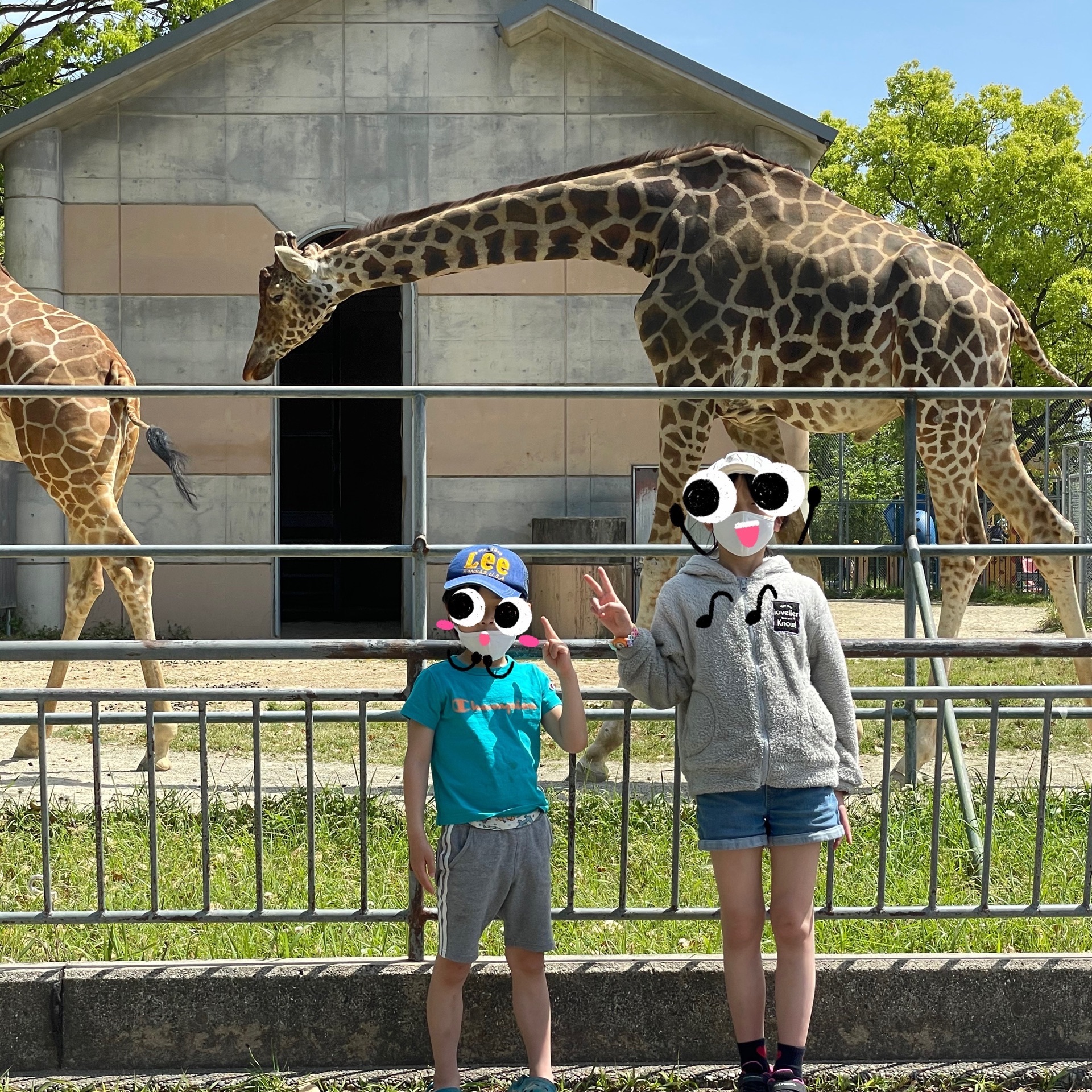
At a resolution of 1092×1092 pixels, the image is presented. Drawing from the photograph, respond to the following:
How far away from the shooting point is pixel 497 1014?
3768 millimetres

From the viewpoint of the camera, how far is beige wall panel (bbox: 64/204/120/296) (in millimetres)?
12789

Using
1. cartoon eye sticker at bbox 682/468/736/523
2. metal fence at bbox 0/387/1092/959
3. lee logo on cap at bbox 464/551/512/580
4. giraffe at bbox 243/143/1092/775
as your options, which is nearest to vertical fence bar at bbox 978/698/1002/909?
metal fence at bbox 0/387/1092/959

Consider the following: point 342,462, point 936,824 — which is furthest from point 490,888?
point 342,462

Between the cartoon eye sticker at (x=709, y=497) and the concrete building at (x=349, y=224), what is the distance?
30.9 feet

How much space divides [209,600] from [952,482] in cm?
820

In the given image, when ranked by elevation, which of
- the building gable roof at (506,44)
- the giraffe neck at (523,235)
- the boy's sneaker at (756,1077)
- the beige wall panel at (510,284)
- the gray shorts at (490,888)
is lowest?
the boy's sneaker at (756,1077)

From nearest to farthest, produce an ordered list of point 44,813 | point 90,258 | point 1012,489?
point 44,813 < point 1012,489 < point 90,258

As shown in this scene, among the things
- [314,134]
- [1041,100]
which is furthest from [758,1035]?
[1041,100]

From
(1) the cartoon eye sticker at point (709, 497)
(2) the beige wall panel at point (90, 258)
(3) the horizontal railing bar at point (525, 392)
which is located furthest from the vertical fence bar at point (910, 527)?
(2) the beige wall panel at point (90, 258)

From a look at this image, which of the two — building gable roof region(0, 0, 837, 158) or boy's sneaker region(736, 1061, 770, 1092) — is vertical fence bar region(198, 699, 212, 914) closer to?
boy's sneaker region(736, 1061, 770, 1092)

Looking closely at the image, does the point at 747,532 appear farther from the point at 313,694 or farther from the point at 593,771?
the point at 593,771

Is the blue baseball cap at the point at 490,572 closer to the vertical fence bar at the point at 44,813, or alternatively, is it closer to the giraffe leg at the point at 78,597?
the vertical fence bar at the point at 44,813

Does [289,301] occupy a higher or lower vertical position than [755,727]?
higher

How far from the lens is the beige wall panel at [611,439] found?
1280cm
